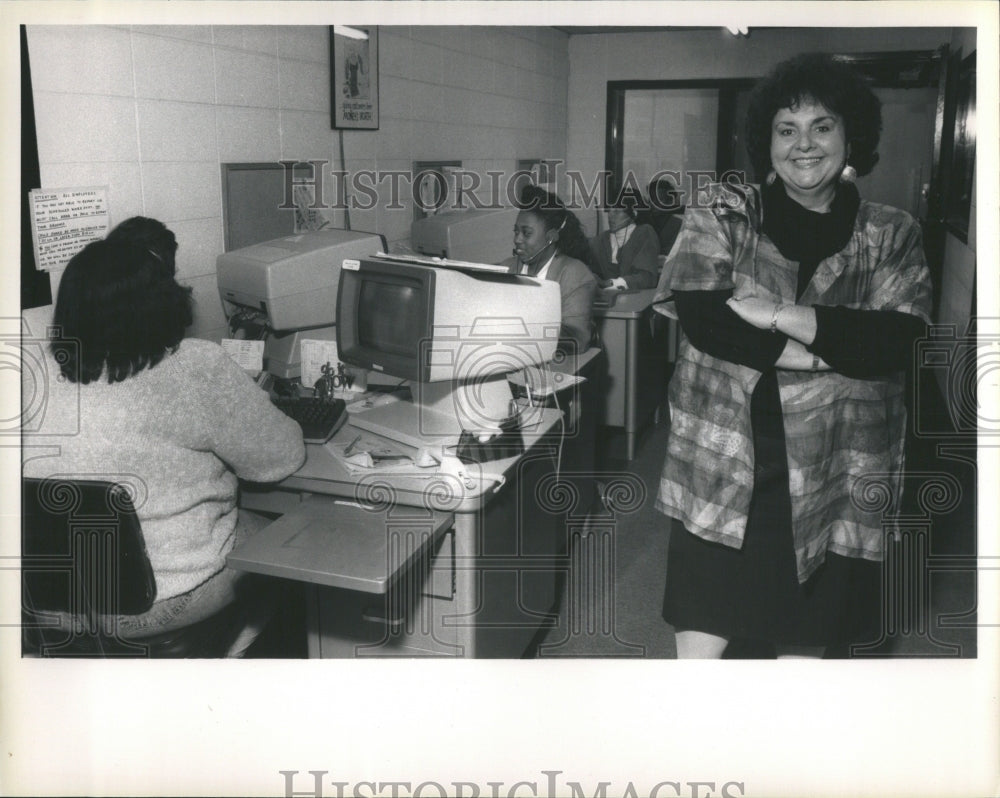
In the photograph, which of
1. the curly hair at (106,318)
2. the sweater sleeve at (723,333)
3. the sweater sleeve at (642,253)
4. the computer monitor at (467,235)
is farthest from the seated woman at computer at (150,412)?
the sweater sleeve at (642,253)

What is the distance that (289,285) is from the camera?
249cm

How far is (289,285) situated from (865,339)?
5.12 ft

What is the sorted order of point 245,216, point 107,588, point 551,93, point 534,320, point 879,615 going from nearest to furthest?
point 107,588
point 879,615
point 534,320
point 245,216
point 551,93

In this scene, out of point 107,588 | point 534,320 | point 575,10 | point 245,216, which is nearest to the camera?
point 575,10

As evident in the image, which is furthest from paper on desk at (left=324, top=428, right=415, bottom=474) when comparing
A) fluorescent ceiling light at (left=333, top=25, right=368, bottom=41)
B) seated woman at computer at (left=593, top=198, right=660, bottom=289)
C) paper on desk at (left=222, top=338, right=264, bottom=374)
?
seated woman at computer at (left=593, top=198, right=660, bottom=289)

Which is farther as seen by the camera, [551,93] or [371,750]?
[551,93]

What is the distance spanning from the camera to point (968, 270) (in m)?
3.01

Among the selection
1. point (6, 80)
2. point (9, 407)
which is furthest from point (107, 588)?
point (6, 80)

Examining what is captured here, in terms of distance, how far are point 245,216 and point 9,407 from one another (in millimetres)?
1408

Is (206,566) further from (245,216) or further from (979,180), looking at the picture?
(979,180)

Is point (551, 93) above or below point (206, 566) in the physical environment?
above

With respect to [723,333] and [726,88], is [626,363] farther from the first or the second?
[726,88]

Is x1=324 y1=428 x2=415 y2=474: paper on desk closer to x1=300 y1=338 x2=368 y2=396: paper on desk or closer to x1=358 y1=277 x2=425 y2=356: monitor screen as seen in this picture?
x1=358 y1=277 x2=425 y2=356: monitor screen

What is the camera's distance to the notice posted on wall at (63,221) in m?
2.01
